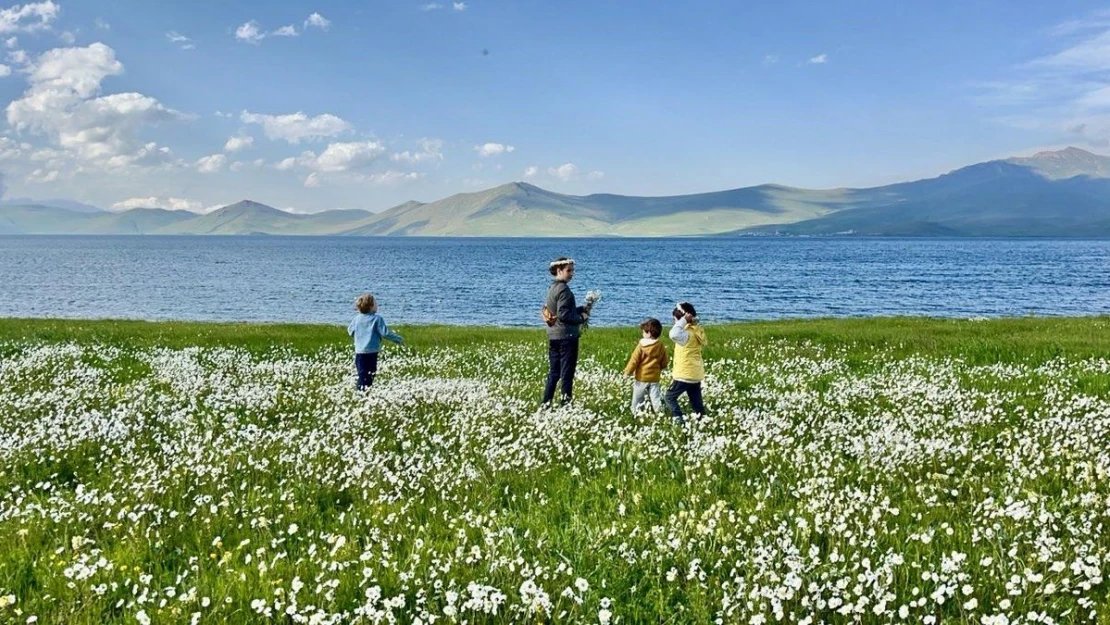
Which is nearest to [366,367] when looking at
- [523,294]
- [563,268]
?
[563,268]

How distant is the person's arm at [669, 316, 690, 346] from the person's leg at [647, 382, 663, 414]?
37.3 inches

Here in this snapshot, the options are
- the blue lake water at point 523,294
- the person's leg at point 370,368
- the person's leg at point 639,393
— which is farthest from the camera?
the blue lake water at point 523,294

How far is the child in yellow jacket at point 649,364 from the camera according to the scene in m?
12.6

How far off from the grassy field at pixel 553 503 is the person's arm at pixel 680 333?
1.41 m

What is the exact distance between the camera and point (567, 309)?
533 inches

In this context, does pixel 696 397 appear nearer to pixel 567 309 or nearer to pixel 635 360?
pixel 635 360

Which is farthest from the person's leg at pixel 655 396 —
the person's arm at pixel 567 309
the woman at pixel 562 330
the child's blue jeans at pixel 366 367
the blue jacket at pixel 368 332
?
the child's blue jeans at pixel 366 367

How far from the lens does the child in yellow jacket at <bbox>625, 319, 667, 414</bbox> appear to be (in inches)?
496

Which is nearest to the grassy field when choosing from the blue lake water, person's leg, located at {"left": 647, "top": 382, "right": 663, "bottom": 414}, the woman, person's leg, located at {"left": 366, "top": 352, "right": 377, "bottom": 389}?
person's leg, located at {"left": 647, "top": 382, "right": 663, "bottom": 414}

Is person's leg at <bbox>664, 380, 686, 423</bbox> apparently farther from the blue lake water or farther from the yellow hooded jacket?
the blue lake water

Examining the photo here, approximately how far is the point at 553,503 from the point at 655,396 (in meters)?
Answer: 5.06

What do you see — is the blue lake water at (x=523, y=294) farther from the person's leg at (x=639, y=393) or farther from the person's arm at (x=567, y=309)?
the person's leg at (x=639, y=393)

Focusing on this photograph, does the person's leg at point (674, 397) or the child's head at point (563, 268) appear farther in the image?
the child's head at point (563, 268)

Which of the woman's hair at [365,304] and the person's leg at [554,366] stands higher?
the woman's hair at [365,304]
